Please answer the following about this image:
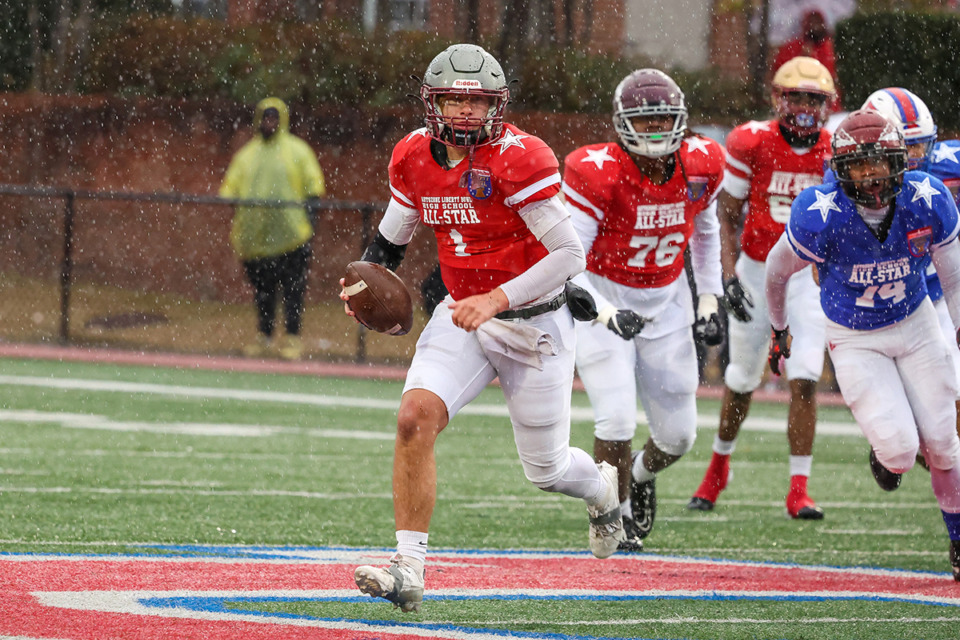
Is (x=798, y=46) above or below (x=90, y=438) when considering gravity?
above

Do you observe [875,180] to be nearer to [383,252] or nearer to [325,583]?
[383,252]

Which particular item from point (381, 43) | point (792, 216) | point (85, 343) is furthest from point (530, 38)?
point (792, 216)

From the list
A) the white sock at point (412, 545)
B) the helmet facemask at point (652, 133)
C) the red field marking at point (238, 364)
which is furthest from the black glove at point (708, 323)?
the red field marking at point (238, 364)

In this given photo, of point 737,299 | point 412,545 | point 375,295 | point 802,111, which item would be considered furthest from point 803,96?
point 412,545

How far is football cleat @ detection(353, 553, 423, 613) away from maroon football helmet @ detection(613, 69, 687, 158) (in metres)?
2.37

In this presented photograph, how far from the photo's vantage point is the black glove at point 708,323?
6.78 metres

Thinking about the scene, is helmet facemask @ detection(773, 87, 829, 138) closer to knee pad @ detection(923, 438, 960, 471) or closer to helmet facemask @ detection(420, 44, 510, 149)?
knee pad @ detection(923, 438, 960, 471)

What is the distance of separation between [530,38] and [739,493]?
12.2 meters

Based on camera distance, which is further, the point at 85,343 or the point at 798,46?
the point at 85,343

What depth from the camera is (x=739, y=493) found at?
344 inches

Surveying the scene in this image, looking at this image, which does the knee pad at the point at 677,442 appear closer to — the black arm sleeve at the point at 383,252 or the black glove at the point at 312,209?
the black arm sleeve at the point at 383,252

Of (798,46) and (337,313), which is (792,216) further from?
(337,313)

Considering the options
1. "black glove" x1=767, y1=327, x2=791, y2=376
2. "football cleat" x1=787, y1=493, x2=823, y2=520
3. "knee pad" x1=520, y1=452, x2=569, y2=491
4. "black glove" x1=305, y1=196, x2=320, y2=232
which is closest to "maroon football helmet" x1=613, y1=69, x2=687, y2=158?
"black glove" x1=767, y1=327, x2=791, y2=376

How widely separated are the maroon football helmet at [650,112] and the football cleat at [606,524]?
140cm
